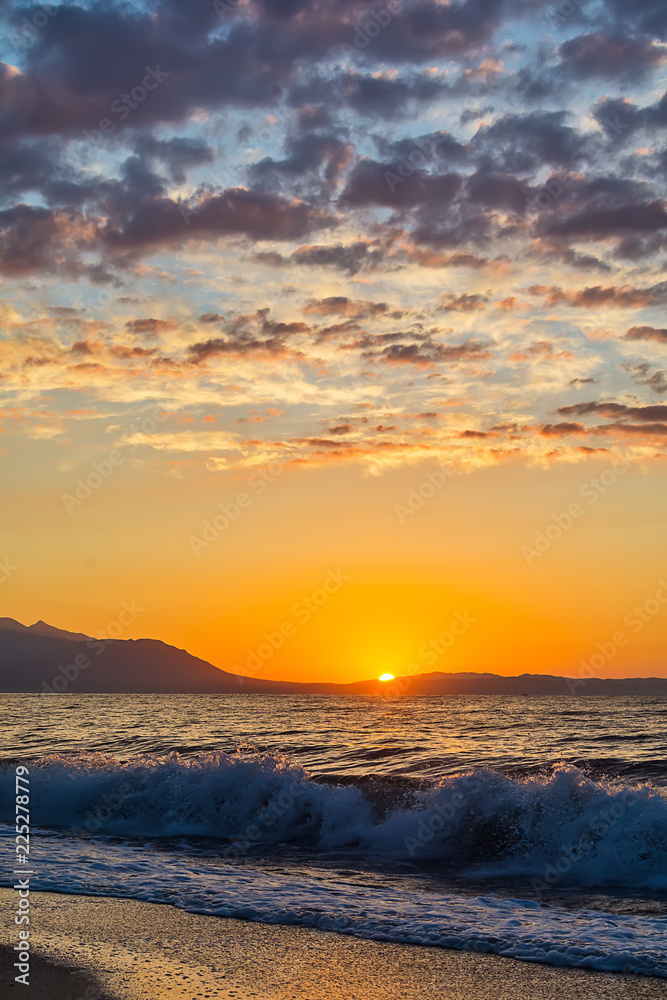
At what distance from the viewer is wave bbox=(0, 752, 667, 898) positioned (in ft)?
49.5

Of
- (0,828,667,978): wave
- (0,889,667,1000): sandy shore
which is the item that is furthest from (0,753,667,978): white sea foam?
(0,889,667,1000): sandy shore

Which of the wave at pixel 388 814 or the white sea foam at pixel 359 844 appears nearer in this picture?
the white sea foam at pixel 359 844

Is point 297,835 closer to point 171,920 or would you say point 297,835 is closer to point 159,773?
point 159,773

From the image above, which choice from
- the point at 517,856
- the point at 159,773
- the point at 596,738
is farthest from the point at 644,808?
the point at 596,738

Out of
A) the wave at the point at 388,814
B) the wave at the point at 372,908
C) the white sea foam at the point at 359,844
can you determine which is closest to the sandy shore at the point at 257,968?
the wave at the point at 372,908

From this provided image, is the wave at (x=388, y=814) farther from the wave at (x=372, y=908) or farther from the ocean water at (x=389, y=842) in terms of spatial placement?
the wave at (x=372, y=908)

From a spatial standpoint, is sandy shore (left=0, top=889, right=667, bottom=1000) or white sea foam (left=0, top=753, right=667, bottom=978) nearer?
sandy shore (left=0, top=889, right=667, bottom=1000)

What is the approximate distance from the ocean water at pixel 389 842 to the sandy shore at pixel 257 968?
515 mm

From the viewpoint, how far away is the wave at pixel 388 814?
15102 mm

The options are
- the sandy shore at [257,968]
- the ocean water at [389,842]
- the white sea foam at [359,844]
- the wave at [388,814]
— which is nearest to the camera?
the sandy shore at [257,968]

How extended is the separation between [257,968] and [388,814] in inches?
415

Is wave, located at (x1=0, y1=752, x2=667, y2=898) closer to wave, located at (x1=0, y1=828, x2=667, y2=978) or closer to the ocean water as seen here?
the ocean water

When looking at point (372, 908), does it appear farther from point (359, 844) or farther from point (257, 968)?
point (359, 844)

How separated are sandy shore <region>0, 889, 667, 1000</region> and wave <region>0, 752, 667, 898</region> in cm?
519
